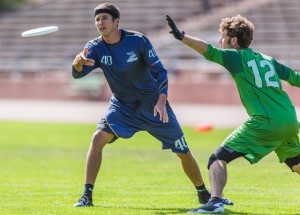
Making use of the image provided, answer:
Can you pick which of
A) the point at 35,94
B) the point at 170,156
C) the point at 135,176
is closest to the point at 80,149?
the point at 170,156

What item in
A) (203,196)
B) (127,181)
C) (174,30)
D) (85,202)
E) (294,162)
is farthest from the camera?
(127,181)

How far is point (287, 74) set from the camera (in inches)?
324

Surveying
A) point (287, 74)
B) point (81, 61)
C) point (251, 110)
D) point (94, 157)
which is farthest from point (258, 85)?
point (94, 157)

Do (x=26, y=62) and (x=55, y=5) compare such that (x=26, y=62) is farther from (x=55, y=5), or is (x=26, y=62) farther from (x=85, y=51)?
(x=85, y=51)

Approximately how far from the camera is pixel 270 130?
7.84m

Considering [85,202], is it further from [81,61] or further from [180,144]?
[81,61]

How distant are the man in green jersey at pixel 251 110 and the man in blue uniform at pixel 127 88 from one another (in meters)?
0.89

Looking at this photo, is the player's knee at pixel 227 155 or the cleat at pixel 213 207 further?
the player's knee at pixel 227 155

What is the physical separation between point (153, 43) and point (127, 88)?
91.8 ft

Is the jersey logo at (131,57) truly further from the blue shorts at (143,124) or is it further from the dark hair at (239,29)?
the dark hair at (239,29)

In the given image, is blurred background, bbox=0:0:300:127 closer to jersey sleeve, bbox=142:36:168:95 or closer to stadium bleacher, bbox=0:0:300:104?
stadium bleacher, bbox=0:0:300:104

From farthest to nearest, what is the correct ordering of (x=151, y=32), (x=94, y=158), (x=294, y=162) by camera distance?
(x=151, y=32) → (x=94, y=158) → (x=294, y=162)

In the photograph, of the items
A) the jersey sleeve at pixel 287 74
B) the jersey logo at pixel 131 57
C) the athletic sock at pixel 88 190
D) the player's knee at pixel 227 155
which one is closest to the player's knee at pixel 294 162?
the player's knee at pixel 227 155

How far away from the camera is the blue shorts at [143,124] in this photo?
343 inches
